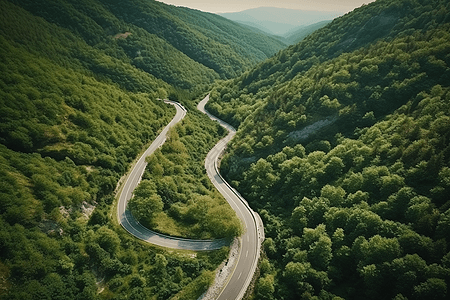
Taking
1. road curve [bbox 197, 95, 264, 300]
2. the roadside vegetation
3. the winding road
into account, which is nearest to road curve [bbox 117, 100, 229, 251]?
the winding road

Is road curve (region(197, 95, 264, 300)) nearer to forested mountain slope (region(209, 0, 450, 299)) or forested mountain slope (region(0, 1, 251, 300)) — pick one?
forested mountain slope (region(209, 0, 450, 299))

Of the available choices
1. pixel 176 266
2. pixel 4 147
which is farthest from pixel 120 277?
pixel 4 147

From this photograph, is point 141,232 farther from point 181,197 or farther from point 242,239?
point 242,239

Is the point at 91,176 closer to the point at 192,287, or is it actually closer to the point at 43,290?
the point at 43,290

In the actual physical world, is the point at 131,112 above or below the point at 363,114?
below

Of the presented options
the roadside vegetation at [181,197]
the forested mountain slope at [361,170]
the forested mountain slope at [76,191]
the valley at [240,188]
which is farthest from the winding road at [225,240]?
the forested mountain slope at [361,170]

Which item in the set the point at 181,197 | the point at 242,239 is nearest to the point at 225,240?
the point at 242,239
